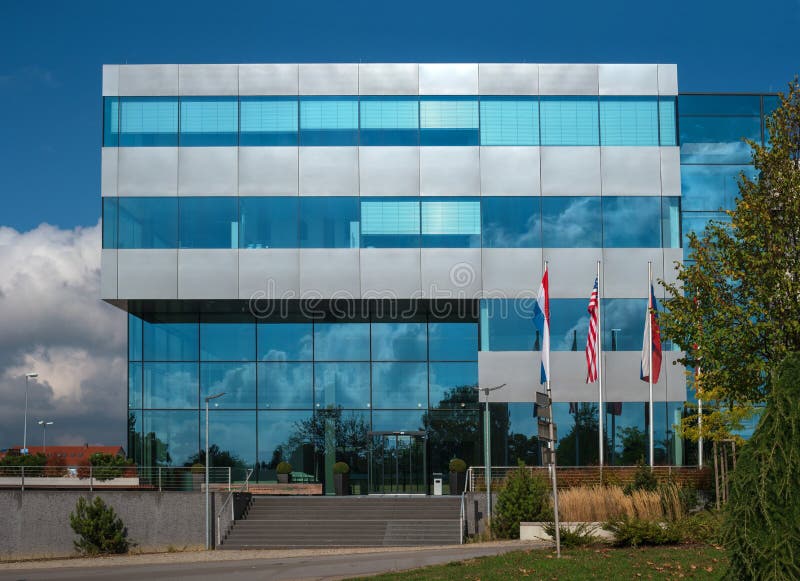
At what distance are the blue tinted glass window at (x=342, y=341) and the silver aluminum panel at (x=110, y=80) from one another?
13072 millimetres

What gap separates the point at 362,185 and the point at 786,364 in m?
32.1

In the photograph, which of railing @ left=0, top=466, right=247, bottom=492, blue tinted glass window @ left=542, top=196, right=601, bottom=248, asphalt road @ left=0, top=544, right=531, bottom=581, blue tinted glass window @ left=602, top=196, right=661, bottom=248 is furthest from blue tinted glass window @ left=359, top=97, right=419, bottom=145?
asphalt road @ left=0, top=544, right=531, bottom=581

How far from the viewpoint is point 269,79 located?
41344 mm

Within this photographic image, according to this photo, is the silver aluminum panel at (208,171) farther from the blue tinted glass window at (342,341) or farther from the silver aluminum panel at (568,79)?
the silver aluminum panel at (568,79)

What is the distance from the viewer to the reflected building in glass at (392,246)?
4000 centimetres

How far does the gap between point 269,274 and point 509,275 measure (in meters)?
9.82

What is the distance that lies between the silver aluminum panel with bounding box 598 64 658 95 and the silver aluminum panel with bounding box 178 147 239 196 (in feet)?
52.0

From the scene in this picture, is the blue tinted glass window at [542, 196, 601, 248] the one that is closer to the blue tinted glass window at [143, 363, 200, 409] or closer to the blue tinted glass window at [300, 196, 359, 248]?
the blue tinted glass window at [300, 196, 359, 248]

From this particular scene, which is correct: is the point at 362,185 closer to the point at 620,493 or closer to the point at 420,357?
the point at 420,357

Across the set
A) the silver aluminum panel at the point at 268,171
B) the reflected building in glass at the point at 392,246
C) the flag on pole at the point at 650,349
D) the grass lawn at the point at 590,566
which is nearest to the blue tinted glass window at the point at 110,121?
the reflected building in glass at the point at 392,246

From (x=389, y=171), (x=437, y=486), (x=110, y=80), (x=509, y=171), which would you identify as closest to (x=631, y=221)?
(x=509, y=171)

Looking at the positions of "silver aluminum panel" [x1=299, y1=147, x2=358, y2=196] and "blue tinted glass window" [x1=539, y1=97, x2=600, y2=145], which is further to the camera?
"blue tinted glass window" [x1=539, y1=97, x2=600, y2=145]

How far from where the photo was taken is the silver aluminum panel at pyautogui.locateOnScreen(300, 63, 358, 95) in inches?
1625

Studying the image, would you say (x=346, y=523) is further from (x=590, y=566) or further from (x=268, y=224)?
(x=590, y=566)
